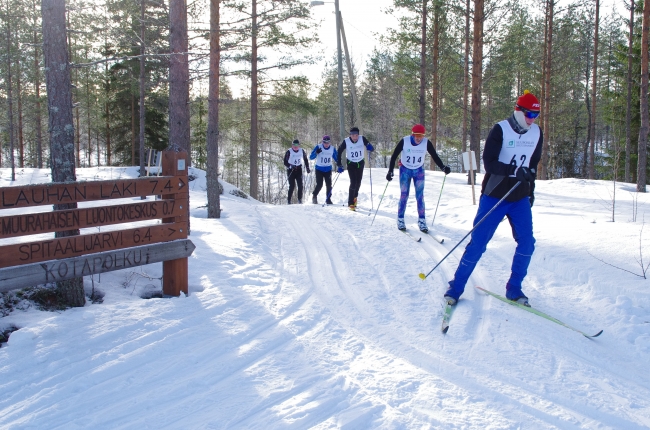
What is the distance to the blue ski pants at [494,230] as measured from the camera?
4.69m

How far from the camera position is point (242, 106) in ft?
78.1

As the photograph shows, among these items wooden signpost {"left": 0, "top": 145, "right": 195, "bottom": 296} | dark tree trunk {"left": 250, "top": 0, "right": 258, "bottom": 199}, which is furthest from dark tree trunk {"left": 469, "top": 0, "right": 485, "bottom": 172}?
wooden signpost {"left": 0, "top": 145, "right": 195, "bottom": 296}

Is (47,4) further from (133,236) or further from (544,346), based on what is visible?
(544,346)

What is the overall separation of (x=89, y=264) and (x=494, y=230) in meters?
4.18

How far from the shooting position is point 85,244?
412 centimetres

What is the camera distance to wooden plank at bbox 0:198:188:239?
3688 millimetres

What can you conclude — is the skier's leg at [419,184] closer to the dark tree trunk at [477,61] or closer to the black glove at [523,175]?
the black glove at [523,175]

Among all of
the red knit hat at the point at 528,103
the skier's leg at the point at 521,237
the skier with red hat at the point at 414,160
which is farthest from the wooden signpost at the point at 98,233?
the skier with red hat at the point at 414,160

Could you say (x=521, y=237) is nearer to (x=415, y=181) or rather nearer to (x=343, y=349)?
(x=343, y=349)

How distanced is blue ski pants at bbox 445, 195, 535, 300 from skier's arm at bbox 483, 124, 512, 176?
0.32 meters

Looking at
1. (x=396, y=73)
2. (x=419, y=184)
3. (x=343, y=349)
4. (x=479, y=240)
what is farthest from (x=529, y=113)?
(x=396, y=73)

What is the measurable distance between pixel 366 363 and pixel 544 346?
170 cm

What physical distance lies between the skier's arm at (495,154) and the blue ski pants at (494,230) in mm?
316

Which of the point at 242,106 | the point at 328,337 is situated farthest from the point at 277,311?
the point at 242,106
